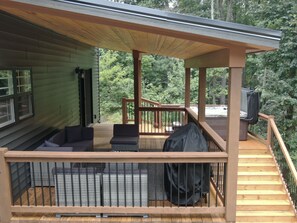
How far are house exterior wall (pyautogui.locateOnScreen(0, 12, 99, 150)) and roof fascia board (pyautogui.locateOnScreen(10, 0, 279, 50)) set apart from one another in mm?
1858

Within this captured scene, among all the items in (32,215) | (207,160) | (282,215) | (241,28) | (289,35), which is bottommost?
(282,215)

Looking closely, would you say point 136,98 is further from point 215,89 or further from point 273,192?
point 215,89

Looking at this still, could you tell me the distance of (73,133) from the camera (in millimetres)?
6879

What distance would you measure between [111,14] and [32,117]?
10.5ft

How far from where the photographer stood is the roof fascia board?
9.78ft

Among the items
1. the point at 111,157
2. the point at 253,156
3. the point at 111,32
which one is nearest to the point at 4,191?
the point at 111,157

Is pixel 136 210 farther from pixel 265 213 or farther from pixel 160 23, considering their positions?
pixel 265 213

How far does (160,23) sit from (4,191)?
2.77 m

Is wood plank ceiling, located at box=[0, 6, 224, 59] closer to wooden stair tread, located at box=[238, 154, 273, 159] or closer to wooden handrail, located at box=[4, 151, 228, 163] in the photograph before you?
wooden handrail, located at box=[4, 151, 228, 163]

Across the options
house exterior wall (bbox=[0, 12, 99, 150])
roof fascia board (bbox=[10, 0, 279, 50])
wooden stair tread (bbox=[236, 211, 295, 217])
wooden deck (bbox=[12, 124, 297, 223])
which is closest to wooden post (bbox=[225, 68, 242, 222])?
wooden deck (bbox=[12, 124, 297, 223])

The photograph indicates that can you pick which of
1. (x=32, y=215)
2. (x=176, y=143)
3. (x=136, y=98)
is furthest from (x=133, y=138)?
(x=32, y=215)

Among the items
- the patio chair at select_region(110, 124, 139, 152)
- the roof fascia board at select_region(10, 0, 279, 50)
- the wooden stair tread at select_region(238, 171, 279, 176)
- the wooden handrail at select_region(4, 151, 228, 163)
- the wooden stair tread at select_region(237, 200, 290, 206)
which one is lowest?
the wooden stair tread at select_region(237, 200, 290, 206)

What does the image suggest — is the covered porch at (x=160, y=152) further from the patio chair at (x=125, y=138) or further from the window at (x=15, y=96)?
the patio chair at (x=125, y=138)

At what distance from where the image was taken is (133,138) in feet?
23.3
